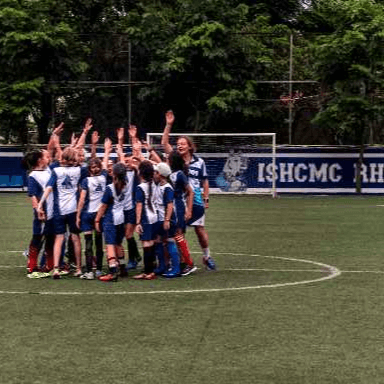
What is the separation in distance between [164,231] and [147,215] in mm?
346

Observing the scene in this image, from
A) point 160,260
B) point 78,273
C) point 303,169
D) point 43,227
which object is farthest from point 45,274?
point 303,169

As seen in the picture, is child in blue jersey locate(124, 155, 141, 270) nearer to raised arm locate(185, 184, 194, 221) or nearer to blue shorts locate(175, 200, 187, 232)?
blue shorts locate(175, 200, 187, 232)

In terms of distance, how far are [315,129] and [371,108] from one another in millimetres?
4078

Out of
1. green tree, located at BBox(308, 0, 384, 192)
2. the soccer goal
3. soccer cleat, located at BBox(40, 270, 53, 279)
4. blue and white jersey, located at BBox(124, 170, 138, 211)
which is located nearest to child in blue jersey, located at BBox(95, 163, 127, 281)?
blue and white jersey, located at BBox(124, 170, 138, 211)

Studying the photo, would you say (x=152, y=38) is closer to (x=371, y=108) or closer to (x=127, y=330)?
(x=371, y=108)

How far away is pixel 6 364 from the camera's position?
829 cm

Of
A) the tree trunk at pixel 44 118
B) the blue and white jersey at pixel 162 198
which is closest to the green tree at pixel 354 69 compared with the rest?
the tree trunk at pixel 44 118

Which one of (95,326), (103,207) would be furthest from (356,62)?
(95,326)

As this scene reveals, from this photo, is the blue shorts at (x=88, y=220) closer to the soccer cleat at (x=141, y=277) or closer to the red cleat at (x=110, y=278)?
the red cleat at (x=110, y=278)

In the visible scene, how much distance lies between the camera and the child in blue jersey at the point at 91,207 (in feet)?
44.6

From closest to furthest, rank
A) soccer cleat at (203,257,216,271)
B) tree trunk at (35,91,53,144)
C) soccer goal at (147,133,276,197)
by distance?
soccer cleat at (203,257,216,271) → soccer goal at (147,133,276,197) → tree trunk at (35,91,53,144)

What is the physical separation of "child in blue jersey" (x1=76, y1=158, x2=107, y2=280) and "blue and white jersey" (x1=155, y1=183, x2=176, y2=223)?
2.36 ft

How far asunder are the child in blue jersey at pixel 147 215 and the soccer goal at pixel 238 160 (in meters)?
21.4

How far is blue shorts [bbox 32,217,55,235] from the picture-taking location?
13.8 m
